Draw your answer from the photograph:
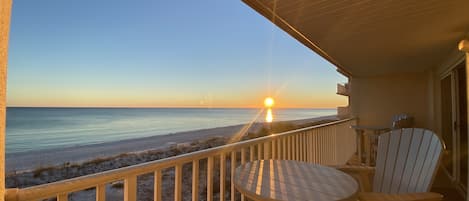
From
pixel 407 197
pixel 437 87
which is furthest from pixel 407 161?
pixel 437 87

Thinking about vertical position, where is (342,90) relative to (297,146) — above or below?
above

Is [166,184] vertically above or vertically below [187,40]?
below

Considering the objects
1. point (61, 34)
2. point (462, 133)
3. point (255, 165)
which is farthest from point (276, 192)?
point (61, 34)

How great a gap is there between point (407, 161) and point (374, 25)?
1551mm

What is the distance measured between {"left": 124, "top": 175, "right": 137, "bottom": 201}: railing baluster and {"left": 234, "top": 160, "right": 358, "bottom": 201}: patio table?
60cm

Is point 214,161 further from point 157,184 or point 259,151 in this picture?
point 157,184

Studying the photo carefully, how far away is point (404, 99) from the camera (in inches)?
277

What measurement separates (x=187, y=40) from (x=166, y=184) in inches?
287

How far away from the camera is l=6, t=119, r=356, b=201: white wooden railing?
1.04 metres

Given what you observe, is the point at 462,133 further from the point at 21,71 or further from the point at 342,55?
the point at 21,71

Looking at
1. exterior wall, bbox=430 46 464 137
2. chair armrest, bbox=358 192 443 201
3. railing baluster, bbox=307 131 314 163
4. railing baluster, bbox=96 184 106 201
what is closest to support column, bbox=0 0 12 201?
railing baluster, bbox=96 184 106 201

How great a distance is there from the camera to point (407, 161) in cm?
217

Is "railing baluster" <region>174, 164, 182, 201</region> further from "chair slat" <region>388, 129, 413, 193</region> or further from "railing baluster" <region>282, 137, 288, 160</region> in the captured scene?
"chair slat" <region>388, 129, 413, 193</region>

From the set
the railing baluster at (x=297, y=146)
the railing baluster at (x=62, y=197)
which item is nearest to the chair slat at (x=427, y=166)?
the railing baluster at (x=297, y=146)
